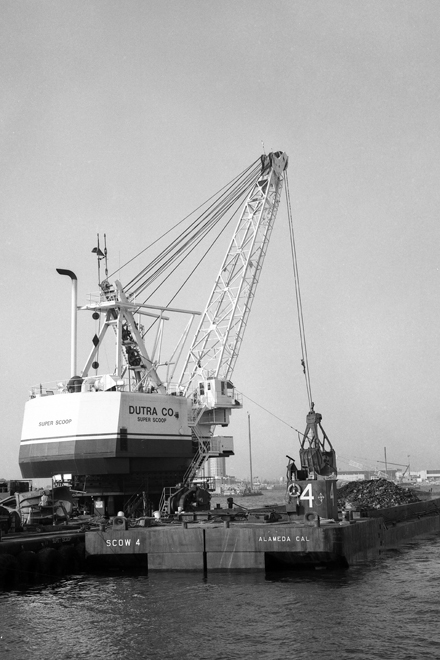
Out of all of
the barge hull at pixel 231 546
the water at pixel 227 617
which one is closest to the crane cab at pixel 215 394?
the barge hull at pixel 231 546

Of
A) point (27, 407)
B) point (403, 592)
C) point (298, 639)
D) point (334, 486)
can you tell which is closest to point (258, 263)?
point (27, 407)

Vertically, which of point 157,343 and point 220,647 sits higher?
point 157,343

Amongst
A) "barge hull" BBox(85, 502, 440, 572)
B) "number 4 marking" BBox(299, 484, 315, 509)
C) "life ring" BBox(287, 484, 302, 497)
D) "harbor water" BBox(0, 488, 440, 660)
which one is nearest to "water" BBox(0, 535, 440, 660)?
"harbor water" BBox(0, 488, 440, 660)

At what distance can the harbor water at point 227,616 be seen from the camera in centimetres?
2191

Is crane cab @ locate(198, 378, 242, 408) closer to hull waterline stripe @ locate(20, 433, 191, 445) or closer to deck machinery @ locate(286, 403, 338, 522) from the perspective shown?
hull waterline stripe @ locate(20, 433, 191, 445)

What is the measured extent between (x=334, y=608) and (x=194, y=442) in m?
33.5

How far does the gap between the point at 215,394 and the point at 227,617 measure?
34.2 m

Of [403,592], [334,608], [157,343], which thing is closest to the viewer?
[334,608]

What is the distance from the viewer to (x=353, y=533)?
3484cm

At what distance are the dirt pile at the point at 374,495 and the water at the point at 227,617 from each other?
33.1 m

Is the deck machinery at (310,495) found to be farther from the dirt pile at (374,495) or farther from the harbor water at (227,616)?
the dirt pile at (374,495)

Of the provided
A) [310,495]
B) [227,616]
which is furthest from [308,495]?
[227,616]

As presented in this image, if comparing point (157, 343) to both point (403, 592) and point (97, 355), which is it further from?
point (403, 592)

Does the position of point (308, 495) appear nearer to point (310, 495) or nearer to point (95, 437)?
point (310, 495)
